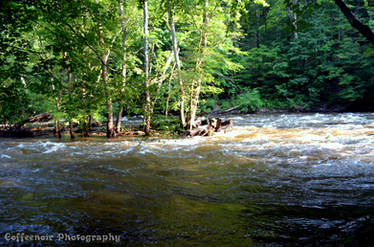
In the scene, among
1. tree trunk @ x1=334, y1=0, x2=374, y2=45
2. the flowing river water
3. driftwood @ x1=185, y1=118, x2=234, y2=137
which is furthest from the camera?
driftwood @ x1=185, y1=118, x2=234, y2=137

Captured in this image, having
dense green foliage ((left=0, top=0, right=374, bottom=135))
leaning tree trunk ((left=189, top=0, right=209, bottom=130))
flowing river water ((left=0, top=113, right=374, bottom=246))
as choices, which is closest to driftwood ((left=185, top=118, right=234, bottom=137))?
leaning tree trunk ((left=189, top=0, right=209, bottom=130))

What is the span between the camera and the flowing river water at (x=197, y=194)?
2736 mm

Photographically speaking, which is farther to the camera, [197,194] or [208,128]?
[208,128]

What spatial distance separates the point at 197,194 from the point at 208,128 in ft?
23.7

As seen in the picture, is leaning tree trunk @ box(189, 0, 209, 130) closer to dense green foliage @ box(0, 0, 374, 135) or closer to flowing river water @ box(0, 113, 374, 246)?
dense green foliage @ box(0, 0, 374, 135)

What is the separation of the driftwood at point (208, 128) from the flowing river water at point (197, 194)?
3301mm

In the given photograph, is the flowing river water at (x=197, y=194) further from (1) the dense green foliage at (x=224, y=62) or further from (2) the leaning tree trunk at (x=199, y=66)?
(2) the leaning tree trunk at (x=199, y=66)

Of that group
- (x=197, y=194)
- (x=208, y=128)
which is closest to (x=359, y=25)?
(x=197, y=194)

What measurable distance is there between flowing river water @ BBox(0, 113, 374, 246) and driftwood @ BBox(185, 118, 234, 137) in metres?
3.30

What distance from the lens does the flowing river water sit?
8.98ft

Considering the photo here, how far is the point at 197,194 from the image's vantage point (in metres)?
4.01

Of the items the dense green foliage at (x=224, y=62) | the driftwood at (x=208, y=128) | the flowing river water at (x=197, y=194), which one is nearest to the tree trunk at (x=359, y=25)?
the flowing river water at (x=197, y=194)

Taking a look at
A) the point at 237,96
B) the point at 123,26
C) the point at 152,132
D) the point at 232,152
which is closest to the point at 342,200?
the point at 232,152

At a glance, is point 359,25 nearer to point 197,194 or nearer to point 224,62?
point 197,194
